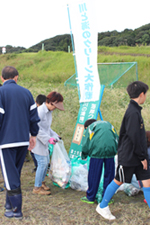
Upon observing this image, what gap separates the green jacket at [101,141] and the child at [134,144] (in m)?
0.45

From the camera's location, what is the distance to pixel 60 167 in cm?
380

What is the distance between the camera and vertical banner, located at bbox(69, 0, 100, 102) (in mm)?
4941

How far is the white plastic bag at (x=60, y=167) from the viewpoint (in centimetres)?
376

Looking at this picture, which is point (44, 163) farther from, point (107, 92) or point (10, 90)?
point (107, 92)

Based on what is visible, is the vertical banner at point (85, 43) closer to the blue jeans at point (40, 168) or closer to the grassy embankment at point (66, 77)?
the grassy embankment at point (66, 77)

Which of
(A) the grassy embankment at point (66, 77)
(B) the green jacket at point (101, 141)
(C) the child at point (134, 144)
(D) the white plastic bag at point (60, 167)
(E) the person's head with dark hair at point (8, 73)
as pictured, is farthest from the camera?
(A) the grassy embankment at point (66, 77)

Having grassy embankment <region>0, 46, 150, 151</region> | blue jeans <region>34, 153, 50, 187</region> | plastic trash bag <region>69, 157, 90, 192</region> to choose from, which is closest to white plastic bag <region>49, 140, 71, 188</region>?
plastic trash bag <region>69, 157, 90, 192</region>

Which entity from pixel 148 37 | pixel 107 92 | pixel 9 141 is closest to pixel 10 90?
pixel 9 141

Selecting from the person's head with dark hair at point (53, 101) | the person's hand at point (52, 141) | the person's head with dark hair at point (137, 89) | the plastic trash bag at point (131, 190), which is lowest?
the plastic trash bag at point (131, 190)

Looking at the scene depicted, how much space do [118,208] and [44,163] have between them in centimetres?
126

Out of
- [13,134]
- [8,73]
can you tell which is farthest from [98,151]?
[8,73]

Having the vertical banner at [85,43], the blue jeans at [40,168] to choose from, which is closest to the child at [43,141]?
the blue jeans at [40,168]

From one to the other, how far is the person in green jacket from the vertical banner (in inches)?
75.2

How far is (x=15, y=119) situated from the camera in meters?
2.66
